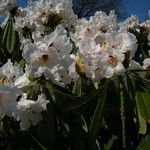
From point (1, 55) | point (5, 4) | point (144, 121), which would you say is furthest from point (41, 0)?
point (144, 121)

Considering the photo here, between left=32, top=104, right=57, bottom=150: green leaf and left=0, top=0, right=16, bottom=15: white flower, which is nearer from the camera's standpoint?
left=32, top=104, right=57, bottom=150: green leaf

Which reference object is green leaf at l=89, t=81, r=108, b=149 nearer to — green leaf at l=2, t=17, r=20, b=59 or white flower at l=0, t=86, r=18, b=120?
white flower at l=0, t=86, r=18, b=120

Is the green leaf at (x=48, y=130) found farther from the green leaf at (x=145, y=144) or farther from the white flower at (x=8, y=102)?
the green leaf at (x=145, y=144)

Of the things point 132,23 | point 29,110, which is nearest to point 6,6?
point 132,23

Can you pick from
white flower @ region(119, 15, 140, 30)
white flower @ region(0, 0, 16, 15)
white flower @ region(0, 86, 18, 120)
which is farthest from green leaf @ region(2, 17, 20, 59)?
white flower @ region(0, 86, 18, 120)

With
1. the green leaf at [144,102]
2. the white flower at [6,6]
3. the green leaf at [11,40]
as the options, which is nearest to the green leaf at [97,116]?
the green leaf at [144,102]

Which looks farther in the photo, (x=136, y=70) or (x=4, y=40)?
(x=4, y=40)

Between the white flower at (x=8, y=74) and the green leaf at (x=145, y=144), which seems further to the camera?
the white flower at (x=8, y=74)

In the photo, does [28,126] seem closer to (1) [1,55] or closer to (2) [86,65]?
(2) [86,65]
